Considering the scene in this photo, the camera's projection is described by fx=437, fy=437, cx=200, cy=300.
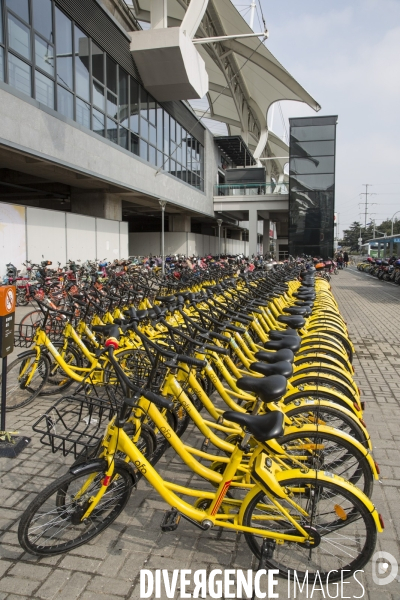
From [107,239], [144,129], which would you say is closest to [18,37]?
[107,239]

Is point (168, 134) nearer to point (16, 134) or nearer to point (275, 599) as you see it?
point (16, 134)

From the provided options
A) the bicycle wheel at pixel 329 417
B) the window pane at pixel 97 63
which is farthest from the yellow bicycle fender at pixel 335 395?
the window pane at pixel 97 63

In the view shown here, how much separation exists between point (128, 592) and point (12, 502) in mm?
1084

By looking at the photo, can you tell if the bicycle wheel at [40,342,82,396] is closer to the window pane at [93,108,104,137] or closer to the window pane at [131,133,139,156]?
the window pane at [93,108,104,137]

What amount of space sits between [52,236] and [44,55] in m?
4.60

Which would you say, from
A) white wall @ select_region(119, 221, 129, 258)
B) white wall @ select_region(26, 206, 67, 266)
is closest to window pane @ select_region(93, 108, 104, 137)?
white wall @ select_region(26, 206, 67, 266)

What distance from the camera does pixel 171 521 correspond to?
2361 mm

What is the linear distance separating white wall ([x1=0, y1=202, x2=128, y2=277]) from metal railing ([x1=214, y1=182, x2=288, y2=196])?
14.4m

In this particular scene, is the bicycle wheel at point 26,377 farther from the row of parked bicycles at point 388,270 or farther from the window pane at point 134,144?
the row of parked bicycles at point 388,270

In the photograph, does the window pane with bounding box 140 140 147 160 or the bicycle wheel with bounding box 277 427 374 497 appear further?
the window pane with bounding box 140 140 147 160

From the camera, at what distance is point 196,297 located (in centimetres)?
479

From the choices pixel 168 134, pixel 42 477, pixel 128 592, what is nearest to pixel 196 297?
pixel 42 477

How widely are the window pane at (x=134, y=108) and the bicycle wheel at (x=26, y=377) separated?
14.3 metres

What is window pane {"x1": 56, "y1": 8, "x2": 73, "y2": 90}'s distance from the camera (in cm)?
1165
